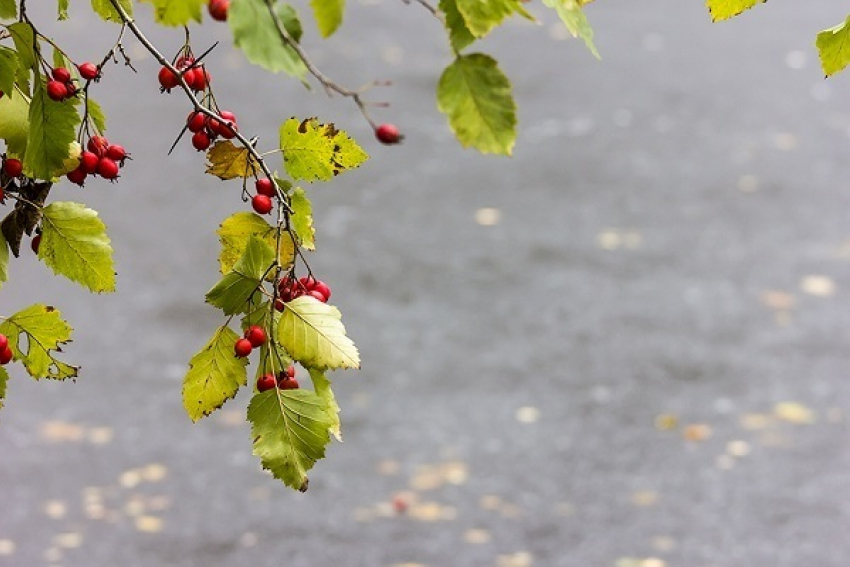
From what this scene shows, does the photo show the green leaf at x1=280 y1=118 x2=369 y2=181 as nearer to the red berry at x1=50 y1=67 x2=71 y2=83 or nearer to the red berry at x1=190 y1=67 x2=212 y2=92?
the red berry at x1=190 y1=67 x2=212 y2=92

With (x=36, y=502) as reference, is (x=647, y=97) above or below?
above

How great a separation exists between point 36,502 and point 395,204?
2.81m

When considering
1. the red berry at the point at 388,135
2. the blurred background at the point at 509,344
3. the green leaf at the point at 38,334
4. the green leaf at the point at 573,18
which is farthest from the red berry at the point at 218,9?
the blurred background at the point at 509,344

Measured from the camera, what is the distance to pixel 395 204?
21.0ft

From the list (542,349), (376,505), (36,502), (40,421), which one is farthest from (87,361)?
(542,349)

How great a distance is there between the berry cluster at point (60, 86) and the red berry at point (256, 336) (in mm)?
358

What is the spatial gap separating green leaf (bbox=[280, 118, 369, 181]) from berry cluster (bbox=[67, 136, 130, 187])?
0.26 meters

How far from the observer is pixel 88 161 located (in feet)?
4.93

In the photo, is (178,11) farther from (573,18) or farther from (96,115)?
(96,115)

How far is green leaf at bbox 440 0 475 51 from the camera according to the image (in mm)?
1018

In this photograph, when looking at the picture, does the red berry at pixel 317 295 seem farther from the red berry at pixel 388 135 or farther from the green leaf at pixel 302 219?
the red berry at pixel 388 135

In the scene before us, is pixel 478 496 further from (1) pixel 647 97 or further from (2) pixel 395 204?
(1) pixel 647 97

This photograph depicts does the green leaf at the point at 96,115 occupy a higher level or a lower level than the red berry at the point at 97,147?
higher

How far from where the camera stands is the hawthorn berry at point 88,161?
1491 mm
